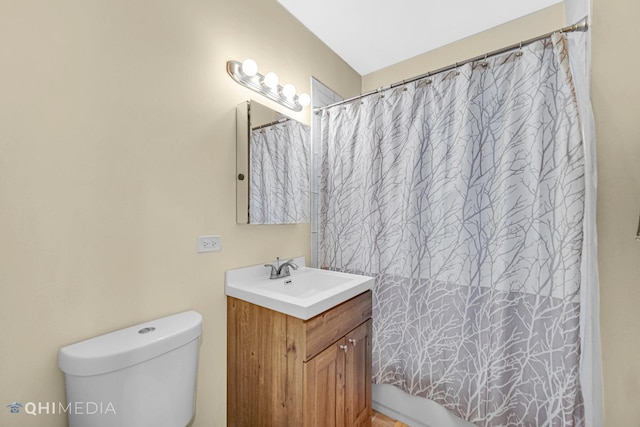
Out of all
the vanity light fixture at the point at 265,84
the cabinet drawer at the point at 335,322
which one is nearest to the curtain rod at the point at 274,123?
the vanity light fixture at the point at 265,84

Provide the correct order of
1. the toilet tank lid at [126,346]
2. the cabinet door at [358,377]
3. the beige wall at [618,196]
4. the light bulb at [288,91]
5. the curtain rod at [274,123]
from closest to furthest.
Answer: the toilet tank lid at [126,346]
the beige wall at [618,196]
the cabinet door at [358,377]
the curtain rod at [274,123]
the light bulb at [288,91]

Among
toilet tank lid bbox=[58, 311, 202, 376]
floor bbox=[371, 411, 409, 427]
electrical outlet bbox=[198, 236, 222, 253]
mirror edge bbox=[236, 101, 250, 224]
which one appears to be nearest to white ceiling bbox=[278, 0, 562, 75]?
mirror edge bbox=[236, 101, 250, 224]

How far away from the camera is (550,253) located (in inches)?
46.9

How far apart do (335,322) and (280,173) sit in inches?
37.9

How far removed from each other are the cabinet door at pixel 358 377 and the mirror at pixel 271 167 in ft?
2.68

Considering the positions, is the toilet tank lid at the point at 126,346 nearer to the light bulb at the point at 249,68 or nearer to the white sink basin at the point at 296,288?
the white sink basin at the point at 296,288

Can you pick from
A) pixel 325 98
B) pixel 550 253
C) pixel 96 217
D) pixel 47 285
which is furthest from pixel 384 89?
pixel 47 285

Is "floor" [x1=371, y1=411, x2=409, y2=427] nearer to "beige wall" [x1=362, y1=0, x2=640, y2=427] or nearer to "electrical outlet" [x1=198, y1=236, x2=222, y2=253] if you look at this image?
"beige wall" [x1=362, y1=0, x2=640, y2=427]

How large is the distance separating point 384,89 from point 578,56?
36.6 inches

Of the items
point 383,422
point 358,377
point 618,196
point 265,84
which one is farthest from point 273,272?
point 618,196

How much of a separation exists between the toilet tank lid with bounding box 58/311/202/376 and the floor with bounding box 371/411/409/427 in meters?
1.38

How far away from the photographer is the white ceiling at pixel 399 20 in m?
1.66

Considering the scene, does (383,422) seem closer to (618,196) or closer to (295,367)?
(295,367)

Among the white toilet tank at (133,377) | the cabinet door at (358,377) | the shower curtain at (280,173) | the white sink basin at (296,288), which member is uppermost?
the shower curtain at (280,173)
